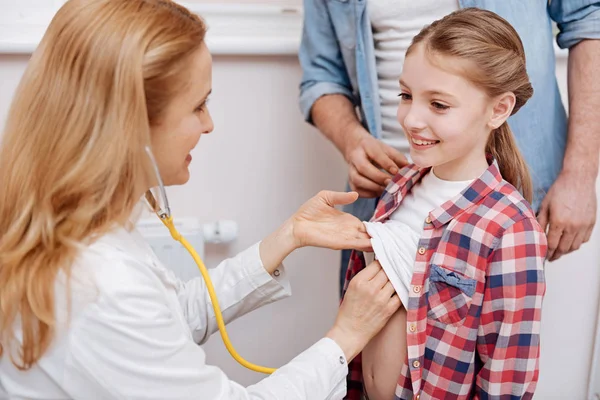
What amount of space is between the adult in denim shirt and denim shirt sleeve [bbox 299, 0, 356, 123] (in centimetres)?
2

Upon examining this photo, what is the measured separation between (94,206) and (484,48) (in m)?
0.63

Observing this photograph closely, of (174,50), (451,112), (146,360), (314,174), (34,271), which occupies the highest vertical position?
(174,50)

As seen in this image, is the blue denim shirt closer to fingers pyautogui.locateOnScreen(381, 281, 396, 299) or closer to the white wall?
the white wall

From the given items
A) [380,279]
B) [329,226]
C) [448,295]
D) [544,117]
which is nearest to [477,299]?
[448,295]

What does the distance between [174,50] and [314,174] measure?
34.5 inches

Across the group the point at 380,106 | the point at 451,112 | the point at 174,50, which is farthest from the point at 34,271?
the point at 380,106

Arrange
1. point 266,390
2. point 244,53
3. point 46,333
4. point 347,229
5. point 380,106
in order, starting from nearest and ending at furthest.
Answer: point 46,333
point 266,390
point 347,229
point 380,106
point 244,53

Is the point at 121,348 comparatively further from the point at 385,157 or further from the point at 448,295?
the point at 385,157

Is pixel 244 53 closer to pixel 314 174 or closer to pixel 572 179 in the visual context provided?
pixel 314 174

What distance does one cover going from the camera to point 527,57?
50.6 inches

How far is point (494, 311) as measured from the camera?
3.47ft

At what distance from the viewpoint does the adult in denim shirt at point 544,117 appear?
50.5 inches

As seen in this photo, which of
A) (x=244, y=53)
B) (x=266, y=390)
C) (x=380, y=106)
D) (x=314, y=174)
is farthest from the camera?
(x=314, y=174)

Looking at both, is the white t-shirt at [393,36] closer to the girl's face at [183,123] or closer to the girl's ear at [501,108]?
the girl's ear at [501,108]
